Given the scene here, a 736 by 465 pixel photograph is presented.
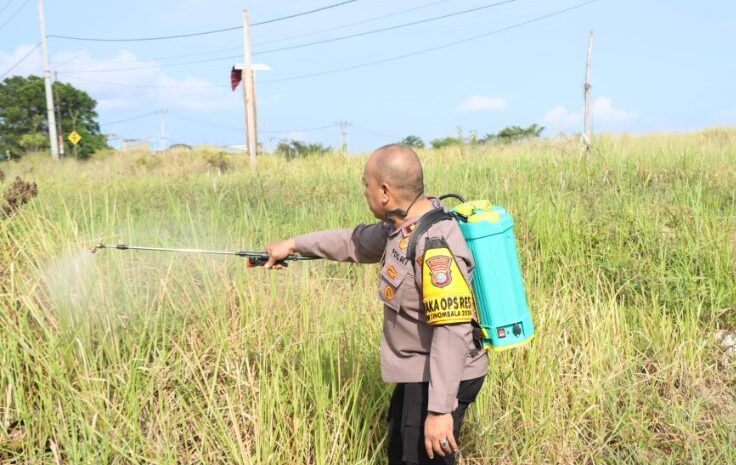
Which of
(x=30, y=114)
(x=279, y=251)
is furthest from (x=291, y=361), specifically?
(x=30, y=114)

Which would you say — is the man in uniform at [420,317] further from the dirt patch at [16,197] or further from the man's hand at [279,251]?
the dirt patch at [16,197]

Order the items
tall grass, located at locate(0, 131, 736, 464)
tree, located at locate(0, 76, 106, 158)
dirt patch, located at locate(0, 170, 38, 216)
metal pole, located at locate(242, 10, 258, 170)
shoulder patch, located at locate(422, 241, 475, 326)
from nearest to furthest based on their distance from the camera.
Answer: shoulder patch, located at locate(422, 241, 475, 326), tall grass, located at locate(0, 131, 736, 464), dirt patch, located at locate(0, 170, 38, 216), metal pole, located at locate(242, 10, 258, 170), tree, located at locate(0, 76, 106, 158)

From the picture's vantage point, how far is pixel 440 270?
1.97m

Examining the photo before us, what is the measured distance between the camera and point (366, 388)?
2.93 m

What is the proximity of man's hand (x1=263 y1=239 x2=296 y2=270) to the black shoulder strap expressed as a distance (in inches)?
24.5

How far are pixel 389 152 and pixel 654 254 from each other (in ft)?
10.9

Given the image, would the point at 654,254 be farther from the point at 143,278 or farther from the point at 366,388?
the point at 143,278

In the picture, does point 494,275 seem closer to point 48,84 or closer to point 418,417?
point 418,417

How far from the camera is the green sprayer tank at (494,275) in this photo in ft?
6.89

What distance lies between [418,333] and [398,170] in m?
0.52

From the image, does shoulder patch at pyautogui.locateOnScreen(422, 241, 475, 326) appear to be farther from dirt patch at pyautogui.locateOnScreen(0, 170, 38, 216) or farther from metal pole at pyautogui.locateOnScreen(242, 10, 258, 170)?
metal pole at pyautogui.locateOnScreen(242, 10, 258, 170)

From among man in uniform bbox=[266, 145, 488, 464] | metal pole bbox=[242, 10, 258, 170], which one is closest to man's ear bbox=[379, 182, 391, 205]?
man in uniform bbox=[266, 145, 488, 464]

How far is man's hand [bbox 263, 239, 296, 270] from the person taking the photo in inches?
98.7

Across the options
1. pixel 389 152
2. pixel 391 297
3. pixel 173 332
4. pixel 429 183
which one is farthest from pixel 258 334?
pixel 429 183
